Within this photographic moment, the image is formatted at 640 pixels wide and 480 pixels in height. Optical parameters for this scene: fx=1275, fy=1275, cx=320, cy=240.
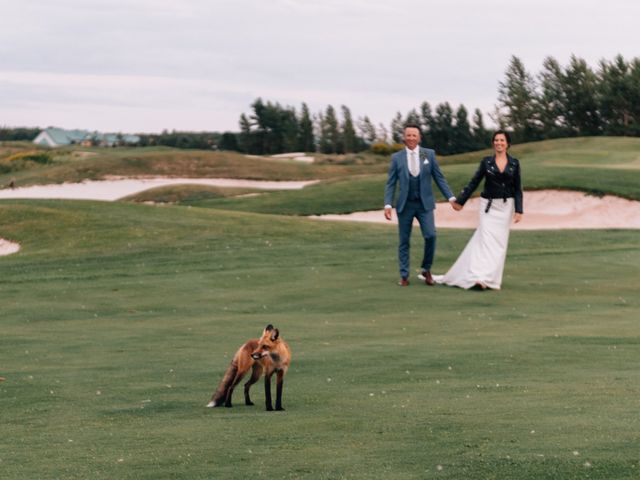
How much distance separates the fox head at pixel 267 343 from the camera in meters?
11.1

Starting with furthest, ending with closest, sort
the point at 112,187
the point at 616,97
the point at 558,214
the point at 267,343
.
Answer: the point at 616,97 → the point at 112,187 → the point at 558,214 → the point at 267,343

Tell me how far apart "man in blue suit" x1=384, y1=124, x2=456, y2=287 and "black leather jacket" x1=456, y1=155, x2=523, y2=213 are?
0.75 meters

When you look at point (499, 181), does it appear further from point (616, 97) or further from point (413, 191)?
point (616, 97)

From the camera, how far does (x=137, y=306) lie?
23.0m

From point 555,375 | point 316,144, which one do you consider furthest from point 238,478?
point 316,144

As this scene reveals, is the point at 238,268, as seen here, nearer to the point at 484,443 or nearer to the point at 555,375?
the point at 555,375

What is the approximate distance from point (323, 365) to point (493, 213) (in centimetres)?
1011

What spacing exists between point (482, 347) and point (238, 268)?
42.9 ft

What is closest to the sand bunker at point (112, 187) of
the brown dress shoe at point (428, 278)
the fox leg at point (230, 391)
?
the brown dress shoe at point (428, 278)

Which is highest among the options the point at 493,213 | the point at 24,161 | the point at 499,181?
the point at 24,161

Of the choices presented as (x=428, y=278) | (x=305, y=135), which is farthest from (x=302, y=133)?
(x=428, y=278)

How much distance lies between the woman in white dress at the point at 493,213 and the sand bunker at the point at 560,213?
22.0m

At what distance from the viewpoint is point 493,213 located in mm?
24484

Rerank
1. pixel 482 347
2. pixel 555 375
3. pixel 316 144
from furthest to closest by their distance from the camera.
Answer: pixel 316 144
pixel 482 347
pixel 555 375
